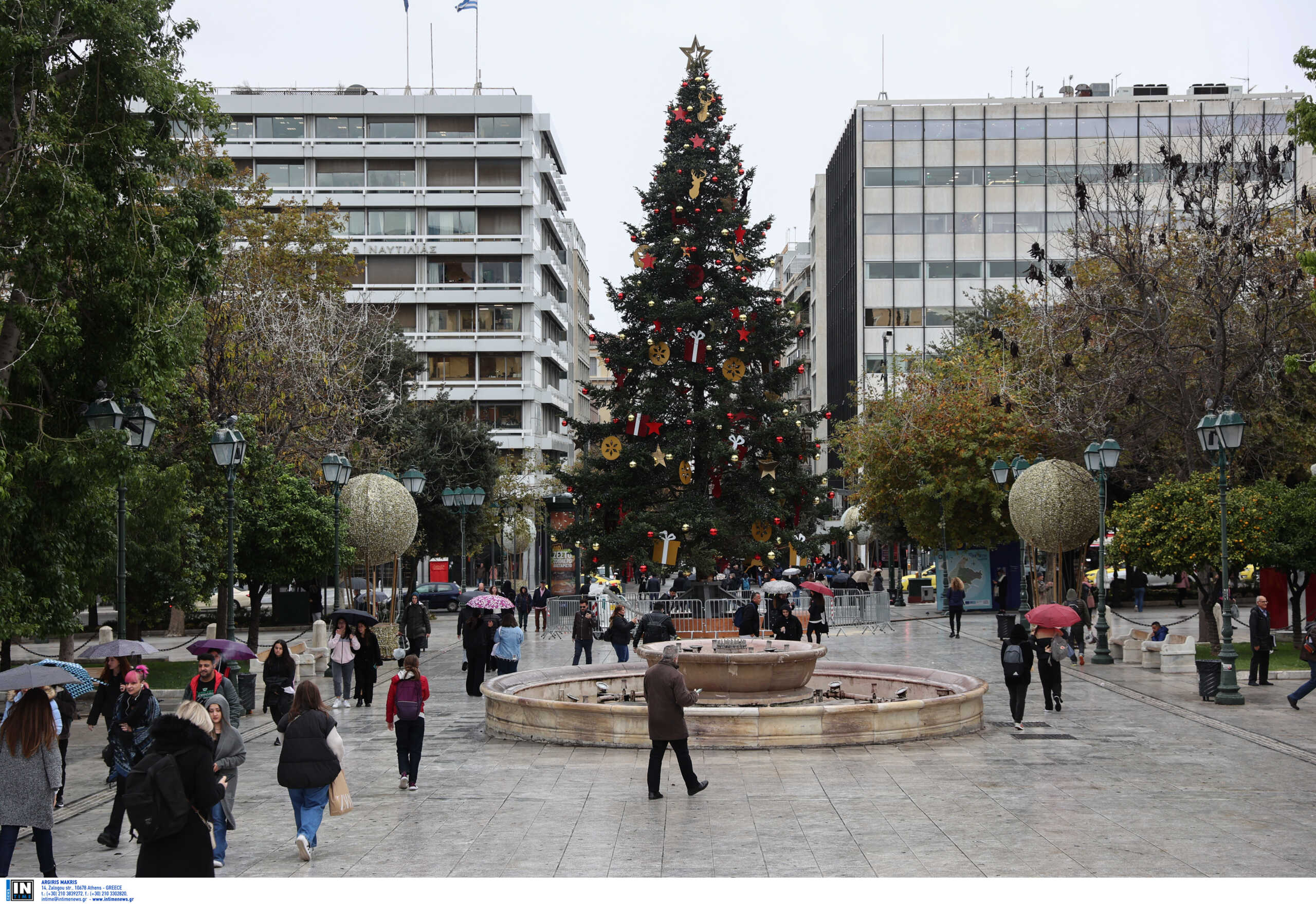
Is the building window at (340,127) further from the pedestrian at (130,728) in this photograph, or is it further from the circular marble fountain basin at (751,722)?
the pedestrian at (130,728)

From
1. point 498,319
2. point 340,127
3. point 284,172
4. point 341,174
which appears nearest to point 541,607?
point 498,319

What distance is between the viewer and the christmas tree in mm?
37000

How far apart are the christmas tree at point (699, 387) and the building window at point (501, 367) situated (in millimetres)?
31133

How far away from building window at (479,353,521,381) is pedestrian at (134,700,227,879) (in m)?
61.8

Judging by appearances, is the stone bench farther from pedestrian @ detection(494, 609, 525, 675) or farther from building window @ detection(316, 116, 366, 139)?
building window @ detection(316, 116, 366, 139)

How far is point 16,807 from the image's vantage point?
353 inches

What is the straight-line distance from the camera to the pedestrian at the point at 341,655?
20.4 m

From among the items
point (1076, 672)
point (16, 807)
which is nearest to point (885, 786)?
point (16, 807)

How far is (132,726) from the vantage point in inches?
432

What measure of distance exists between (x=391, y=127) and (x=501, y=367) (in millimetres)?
13982

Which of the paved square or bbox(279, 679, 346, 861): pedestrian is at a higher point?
bbox(279, 679, 346, 861): pedestrian

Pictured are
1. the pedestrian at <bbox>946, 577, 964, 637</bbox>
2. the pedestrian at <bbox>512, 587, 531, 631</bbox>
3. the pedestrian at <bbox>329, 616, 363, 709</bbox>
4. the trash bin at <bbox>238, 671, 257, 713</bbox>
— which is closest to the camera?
the trash bin at <bbox>238, 671, 257, 713</bbox>

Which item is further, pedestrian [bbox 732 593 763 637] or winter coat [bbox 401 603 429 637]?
pedestrian [bbox 732 593 763 637]

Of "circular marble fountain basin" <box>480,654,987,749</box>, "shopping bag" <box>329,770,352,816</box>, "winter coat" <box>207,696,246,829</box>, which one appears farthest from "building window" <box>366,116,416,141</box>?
"shopping bag" <box>329,770,352,816</box>
